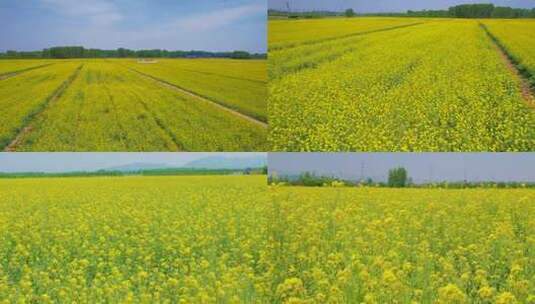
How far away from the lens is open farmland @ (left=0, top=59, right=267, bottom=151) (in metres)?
12.4

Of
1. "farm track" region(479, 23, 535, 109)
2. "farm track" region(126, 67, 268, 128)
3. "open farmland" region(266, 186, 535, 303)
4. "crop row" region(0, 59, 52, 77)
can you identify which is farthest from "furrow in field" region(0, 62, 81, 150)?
"farm track" region(479, 23, 535, 109)

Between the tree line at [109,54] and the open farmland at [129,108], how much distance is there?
0.24 m

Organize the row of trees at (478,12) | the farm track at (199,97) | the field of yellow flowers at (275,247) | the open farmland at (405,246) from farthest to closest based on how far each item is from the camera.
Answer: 1. the farm track at (199,97)
2. the row of trees at (478,12)
3. the field of yellow flowers at (275,247)
4. the open farmland at (405,246)

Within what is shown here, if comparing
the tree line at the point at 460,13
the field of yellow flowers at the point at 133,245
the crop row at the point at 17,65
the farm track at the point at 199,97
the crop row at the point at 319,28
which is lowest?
the field of yellow flowers at the point at 133,245

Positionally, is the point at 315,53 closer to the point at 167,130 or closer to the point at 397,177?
the point at 397,177

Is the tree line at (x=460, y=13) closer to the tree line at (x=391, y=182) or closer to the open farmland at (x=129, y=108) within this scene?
the open farmland at (x=129, y=108)

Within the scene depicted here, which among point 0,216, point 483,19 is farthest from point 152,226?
point 483,19

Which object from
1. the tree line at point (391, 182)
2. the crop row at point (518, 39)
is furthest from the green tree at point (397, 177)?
the crop row at point (518, 39)

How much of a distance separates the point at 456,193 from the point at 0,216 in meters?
4.48

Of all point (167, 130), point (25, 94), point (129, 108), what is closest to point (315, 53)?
point (167, 130)

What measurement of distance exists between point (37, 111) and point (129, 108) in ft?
4.68

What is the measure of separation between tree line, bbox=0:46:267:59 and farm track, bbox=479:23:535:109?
10.6 ft

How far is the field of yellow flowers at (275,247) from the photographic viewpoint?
632 centimetres

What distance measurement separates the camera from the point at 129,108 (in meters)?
13.3
